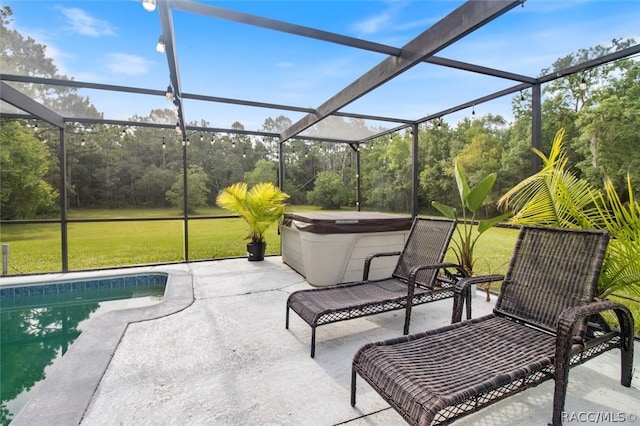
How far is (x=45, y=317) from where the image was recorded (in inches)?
166

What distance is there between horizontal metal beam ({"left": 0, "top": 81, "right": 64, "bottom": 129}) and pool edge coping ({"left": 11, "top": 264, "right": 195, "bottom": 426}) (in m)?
3.02

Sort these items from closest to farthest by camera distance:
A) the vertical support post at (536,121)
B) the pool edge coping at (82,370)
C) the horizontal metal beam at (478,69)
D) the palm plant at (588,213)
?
the pool edge coping at (82,370), the palm plant at (588,213), the horizontal metal beam at (478,69), the vertical support post at (536,121)

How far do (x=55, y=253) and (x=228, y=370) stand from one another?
10.6m

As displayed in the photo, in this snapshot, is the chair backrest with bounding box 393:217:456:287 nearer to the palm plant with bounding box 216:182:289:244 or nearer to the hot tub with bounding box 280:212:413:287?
the hot tub with bounding box 280:212:413:287

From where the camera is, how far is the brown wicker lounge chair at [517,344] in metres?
1.64

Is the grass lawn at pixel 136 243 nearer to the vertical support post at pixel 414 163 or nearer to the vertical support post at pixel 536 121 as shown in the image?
the vertical support post at pixel 414 163

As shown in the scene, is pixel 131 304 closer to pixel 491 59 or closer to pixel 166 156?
pixel 491 59

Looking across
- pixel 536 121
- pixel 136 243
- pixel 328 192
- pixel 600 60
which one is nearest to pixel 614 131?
pixel 536 121

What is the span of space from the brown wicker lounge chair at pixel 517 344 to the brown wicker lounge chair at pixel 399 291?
517 millimetres

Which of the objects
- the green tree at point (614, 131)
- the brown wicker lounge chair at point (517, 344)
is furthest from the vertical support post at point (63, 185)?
the green tree at point (614, 131)

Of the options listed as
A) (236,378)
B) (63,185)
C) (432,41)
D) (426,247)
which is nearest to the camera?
(236,378)

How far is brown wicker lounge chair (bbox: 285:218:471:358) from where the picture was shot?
9.57 feet

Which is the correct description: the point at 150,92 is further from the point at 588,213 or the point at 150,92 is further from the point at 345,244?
the point at 588,213

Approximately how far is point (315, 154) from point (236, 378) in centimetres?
1080
